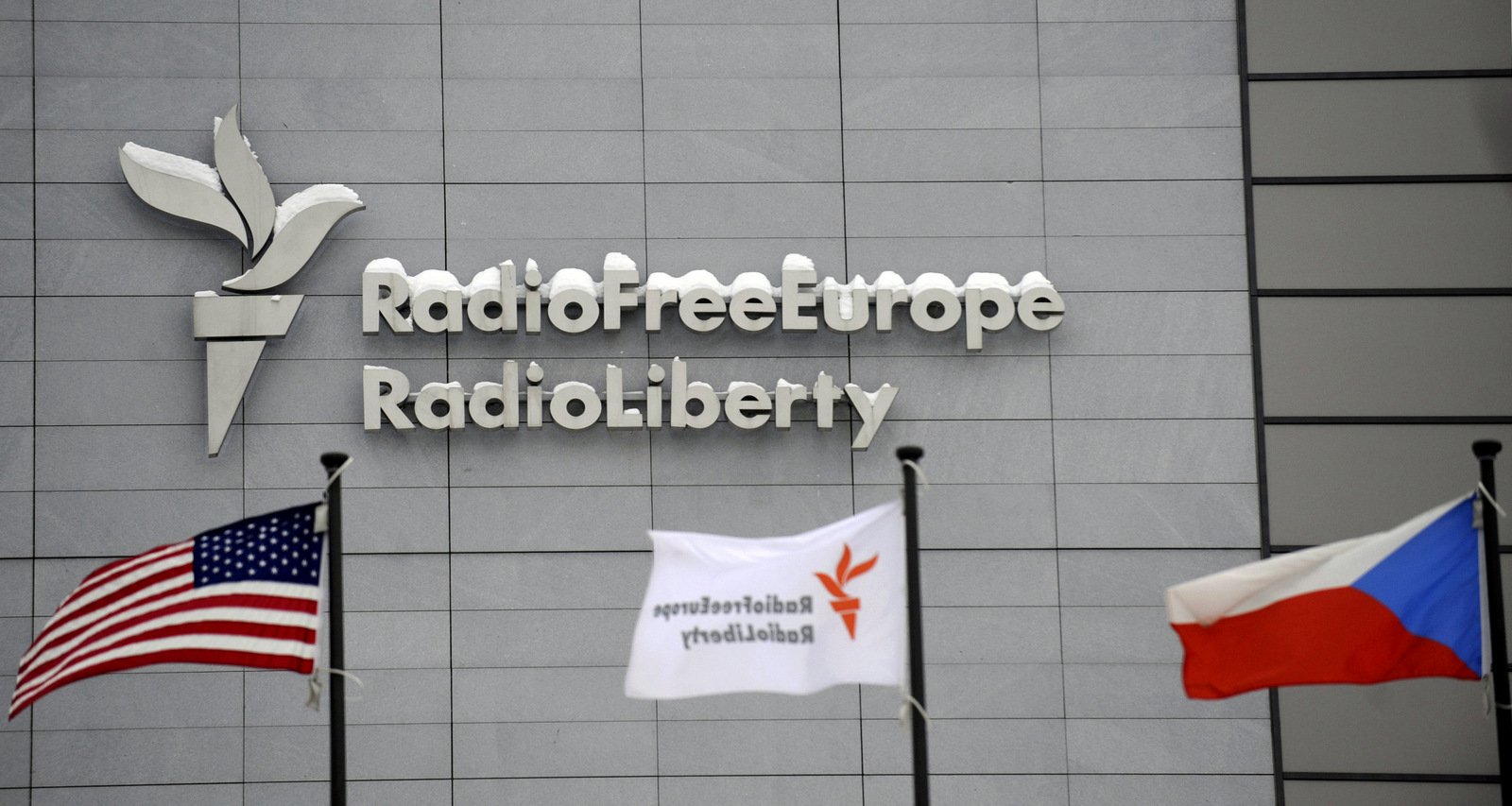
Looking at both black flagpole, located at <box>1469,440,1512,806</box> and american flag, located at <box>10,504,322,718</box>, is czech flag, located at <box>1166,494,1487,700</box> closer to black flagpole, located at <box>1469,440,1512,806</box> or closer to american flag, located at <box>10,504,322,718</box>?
black flagpole, located at <box>1469,440,1512,806</box>

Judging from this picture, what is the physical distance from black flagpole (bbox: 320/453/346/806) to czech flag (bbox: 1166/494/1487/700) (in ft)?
15.8

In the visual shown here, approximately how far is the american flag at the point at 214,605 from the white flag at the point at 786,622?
200cm

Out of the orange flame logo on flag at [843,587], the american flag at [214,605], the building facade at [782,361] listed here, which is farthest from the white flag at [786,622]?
the building facade at [782,361]

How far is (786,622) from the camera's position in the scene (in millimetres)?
7395

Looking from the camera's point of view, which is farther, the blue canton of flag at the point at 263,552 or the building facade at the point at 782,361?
the building facade at the point at 782,361

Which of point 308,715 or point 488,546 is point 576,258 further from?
point 308,715

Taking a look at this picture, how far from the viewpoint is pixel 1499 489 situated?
11344 millimetres

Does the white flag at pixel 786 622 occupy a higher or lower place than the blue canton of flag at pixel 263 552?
lower

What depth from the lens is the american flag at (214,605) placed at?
290 inches

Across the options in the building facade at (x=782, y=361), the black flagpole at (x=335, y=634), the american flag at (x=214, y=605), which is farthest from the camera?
the building facade at (x=782, y=361)

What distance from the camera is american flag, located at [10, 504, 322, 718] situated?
290 inches

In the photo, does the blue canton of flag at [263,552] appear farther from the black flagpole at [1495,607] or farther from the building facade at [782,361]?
the black flagpole at [1495,607]

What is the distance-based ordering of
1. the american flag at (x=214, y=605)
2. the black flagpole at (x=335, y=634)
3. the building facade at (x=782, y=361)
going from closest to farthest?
1. the black flagpole at (x=335, y=634)
2. the american flag at (x=214, y=605)
3. the building facade at (x=782, y=361)

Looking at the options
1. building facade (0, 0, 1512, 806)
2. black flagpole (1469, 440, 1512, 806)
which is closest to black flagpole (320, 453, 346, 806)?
building facade (0, 0, 1512, 806)
